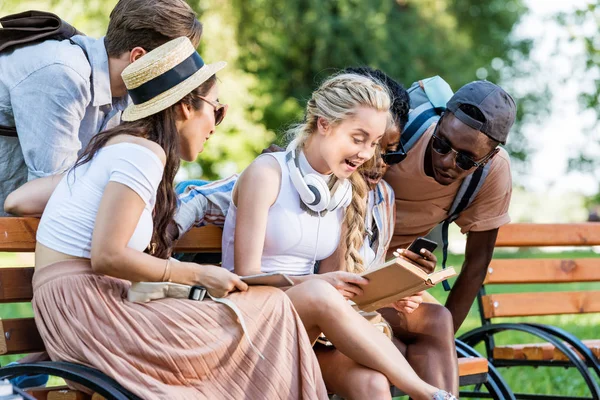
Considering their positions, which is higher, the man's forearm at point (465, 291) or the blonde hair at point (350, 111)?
the blonde hair at point (350, 111)

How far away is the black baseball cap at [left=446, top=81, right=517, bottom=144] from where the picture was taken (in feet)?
13.6

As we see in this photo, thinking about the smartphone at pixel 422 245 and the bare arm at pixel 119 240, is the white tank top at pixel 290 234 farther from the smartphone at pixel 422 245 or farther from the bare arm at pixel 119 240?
the bare arm at pixel 119 240

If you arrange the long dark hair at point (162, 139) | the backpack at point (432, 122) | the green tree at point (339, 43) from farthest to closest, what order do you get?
the green tree at point (339, 43) → the backpack at point (432, 122) → the long dark hair at point (162, 139)

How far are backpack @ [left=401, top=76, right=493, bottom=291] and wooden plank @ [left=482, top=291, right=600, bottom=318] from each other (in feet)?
3.18

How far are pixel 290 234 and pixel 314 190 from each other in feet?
0.64

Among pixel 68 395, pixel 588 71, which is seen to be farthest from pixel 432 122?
pixel 588 71

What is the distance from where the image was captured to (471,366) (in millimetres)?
4055

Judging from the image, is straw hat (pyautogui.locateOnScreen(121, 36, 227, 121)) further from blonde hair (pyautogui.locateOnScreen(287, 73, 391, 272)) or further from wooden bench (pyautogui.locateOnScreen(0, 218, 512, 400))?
blonde hair (pyautogui.locateOnScreen(287, 73, 391, 272))

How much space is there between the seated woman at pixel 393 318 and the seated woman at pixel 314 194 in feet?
0.50

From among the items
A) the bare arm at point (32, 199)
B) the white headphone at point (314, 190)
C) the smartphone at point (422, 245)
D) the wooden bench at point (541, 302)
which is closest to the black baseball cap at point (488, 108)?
the white headphone at point (314, 190)

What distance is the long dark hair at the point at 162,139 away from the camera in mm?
3143

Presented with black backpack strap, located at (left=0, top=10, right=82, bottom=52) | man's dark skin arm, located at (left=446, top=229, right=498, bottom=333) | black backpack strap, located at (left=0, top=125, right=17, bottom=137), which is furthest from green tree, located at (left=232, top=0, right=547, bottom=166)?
black backpack strap, located at (left=0, top=125, right=17, bottom=137)

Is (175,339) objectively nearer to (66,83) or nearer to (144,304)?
(144,304)

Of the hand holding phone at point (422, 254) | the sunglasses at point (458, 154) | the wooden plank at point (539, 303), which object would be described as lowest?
the wooden plank at point (539, 303)
